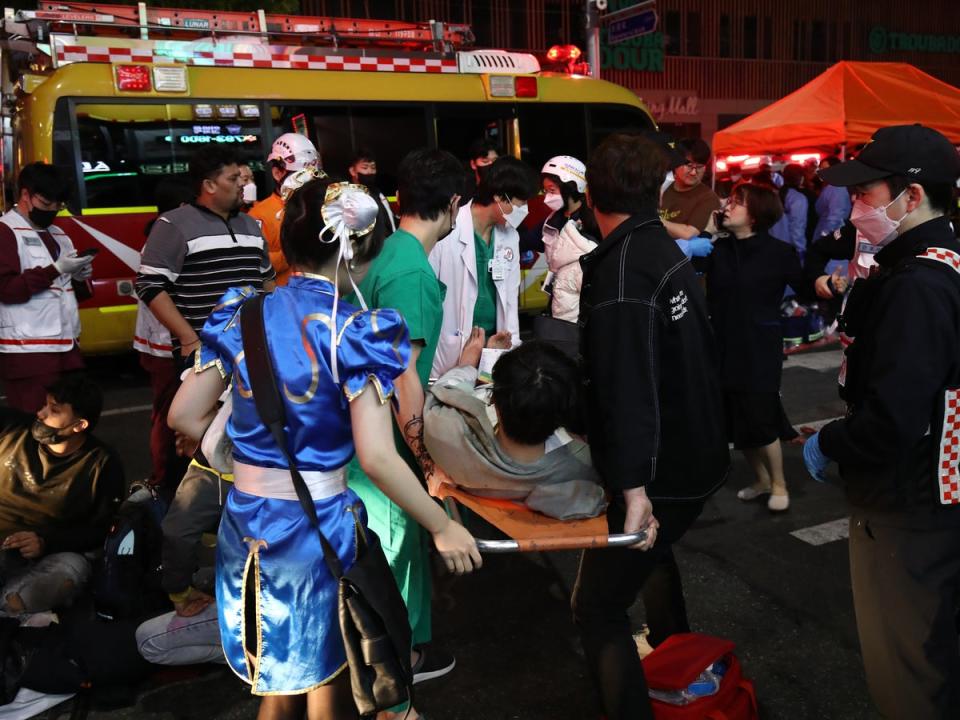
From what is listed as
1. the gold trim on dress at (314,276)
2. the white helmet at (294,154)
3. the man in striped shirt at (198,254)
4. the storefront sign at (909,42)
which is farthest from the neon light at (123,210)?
the storefront sign at (909,42)

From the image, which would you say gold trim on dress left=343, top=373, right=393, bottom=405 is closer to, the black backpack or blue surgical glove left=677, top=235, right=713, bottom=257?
the black backpack

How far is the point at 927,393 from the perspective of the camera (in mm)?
2150

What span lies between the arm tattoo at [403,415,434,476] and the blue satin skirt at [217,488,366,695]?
462 millimetres

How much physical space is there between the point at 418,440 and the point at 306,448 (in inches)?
23.3

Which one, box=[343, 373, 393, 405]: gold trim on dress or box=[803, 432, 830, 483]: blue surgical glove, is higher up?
box=[343, 373, 393, 405]: gold trim on dress

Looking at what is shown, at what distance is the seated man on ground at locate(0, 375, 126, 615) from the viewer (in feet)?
11.3

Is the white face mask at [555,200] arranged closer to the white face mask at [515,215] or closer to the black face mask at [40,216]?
the white face mask at [515,215]

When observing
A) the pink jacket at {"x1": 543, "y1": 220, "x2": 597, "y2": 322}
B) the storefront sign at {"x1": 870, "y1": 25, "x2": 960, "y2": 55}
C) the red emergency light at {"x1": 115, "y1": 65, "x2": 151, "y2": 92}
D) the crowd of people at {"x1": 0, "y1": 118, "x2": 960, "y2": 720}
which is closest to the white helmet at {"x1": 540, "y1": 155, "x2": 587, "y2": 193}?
the pink jacket at {"x1": 543, "y1": 220, "x2": 597, "y2": 322}

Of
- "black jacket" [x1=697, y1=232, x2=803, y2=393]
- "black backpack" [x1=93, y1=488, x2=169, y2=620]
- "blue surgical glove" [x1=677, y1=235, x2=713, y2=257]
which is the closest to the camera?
"black backpack" [x1=93, y1=488, x2=169, y2=620]

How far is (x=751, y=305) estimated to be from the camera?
445 centimetres

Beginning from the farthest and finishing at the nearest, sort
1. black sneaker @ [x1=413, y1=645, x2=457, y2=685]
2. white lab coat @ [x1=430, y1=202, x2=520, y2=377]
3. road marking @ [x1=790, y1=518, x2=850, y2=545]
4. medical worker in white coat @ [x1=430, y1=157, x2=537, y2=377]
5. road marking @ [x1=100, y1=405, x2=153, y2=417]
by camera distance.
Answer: road marking @ [x1=100, y1=405, x2=153, y2=417]
road marking @ [x1=790, y1=518, x2=850, y2=545]
medical worker in white coat @ [x1=430, y1=157, x2=537, y2=377]
white lab coat @ [x1=430, y1=202, x2=520, y2=377]
black sneaker @ [x1=413, y1=645, x2=457, y2=685]

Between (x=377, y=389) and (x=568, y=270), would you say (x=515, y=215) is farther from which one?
(x=377, y=389)

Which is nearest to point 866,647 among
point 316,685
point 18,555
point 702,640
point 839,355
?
point 702,640

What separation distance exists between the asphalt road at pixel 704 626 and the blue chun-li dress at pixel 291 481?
104 centimetres
